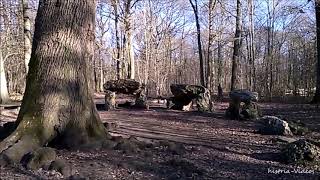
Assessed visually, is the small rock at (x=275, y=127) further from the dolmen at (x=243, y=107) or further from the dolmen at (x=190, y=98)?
the dolmen at (x=190, y=98)

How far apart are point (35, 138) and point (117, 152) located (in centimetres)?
136

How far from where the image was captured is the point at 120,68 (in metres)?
37.2

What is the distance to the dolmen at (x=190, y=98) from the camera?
15338 millimetres

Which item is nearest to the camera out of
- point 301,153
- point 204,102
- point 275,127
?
point 301,153

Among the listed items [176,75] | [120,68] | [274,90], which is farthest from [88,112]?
[176,75]

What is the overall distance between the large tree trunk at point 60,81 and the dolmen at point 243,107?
6.91 metres

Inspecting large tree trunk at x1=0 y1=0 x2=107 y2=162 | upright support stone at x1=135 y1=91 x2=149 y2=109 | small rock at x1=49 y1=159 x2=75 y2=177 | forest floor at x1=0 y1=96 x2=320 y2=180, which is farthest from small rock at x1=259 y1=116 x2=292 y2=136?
upright support stone at x1=135 y1=91 x2=149 y2=109

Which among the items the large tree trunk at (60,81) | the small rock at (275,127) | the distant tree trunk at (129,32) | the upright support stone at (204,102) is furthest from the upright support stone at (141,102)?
the distant tree trunk at (129,32)

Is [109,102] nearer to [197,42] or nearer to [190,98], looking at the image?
[190,98]

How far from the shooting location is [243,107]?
519 inches

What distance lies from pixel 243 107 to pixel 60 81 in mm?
7861

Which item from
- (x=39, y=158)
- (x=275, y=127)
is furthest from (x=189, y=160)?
(x=275, y=127)

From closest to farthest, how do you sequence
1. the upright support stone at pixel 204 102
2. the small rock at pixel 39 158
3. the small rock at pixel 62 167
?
the small rock at pixel 62 167 → the small rock at pixel 39 158 → the upright support stone at pixel 204 102

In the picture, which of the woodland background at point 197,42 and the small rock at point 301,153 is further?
the woodland background at point 197,42
